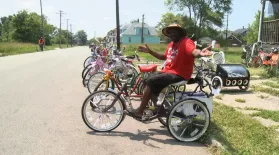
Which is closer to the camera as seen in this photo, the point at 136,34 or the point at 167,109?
the point at 167,109

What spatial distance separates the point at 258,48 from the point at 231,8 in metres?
40.5

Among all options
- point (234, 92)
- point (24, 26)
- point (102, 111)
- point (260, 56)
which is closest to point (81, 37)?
point (24, 26)

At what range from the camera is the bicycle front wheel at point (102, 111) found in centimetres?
512

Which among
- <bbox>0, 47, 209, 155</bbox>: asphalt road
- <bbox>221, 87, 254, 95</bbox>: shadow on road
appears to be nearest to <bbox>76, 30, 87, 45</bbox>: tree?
<bbox>221, 87, 254, 95</bbox>: shadow on road

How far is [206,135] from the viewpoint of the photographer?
16.1 ft

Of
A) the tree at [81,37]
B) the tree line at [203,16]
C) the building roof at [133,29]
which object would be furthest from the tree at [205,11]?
the tree at [81,37]

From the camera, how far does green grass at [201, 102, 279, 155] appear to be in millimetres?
4230

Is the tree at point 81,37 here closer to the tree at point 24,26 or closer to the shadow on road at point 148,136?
the tree at point 24,26

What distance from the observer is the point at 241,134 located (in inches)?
189

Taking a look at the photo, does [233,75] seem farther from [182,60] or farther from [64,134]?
[64,134]

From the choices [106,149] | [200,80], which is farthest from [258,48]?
[106,149]

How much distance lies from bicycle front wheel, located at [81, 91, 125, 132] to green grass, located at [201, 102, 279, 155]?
1541 mm

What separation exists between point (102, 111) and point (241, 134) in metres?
2.38

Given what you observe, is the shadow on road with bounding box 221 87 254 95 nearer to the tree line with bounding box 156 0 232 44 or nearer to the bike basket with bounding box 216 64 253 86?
the bike basket with bounding box 216 64 253 86
